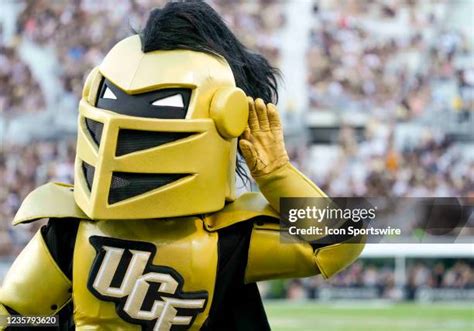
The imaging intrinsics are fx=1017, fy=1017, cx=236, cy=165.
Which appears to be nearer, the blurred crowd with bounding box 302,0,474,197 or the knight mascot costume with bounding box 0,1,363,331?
the knight mascot costume with bounding box 0,1,363,331

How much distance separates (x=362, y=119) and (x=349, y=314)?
2.75 metres

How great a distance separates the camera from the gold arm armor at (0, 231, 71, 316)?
227 cm

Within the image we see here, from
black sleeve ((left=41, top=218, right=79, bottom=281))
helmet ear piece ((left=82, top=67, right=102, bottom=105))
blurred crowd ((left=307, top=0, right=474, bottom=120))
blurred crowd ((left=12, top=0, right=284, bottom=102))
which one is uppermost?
helmet ear piece ((left=82, top=67, right=102, bottom=105))

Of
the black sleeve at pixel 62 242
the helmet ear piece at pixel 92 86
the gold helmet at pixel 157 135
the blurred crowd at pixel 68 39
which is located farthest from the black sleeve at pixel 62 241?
the blurred crowd at pixel 68 39

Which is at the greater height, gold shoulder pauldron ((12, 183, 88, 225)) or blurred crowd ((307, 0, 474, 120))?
gold shoulder pauldron ((12, 183, 88, 225))

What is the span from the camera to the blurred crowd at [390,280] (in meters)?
10.5

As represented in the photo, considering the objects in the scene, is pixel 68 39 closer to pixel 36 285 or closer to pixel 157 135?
pixel 36 285

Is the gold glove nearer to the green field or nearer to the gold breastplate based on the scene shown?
the gold breastplate

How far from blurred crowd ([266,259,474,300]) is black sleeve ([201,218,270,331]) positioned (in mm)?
8049

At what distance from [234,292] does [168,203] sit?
36cm

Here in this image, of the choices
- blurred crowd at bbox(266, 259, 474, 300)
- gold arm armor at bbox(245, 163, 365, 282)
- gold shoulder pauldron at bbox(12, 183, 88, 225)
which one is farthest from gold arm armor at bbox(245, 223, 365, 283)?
blurred crowd at bbox(266, 259, 474, 300)

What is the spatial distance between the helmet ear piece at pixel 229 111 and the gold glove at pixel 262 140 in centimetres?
5

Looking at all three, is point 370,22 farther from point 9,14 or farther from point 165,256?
point 165,256

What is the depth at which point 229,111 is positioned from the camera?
6.97 feet
